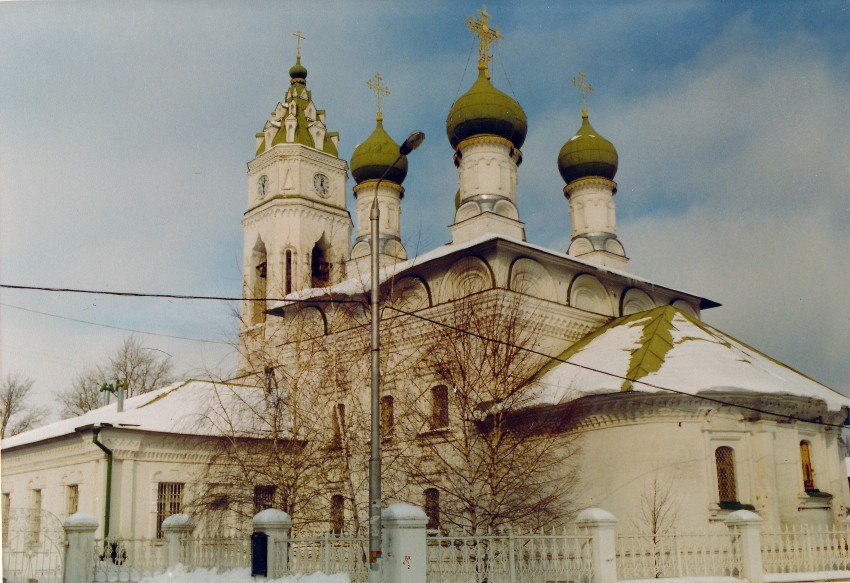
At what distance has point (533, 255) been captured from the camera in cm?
2083

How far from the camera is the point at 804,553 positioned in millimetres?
14422

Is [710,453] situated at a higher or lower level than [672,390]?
lower

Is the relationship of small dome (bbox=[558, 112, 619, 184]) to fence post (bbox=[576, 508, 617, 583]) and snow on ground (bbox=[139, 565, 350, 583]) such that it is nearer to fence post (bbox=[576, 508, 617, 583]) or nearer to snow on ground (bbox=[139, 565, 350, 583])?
fence post (bbox=[576, 508, 617, 583])

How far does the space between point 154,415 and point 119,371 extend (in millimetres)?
20311

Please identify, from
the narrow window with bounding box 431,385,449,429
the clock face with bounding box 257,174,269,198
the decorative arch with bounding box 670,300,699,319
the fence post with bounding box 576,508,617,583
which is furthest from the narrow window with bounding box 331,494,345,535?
the clock face with bounding box 257,174,269,198

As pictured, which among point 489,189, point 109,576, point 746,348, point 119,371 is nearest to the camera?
point 109,576

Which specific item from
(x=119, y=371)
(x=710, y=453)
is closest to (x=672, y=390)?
(x=710, y=453)

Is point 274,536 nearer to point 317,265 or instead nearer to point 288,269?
point 288,269

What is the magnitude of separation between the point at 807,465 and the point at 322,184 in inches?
802

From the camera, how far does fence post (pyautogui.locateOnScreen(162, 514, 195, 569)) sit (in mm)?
14617

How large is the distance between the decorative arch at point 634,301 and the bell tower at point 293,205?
37.2 feet

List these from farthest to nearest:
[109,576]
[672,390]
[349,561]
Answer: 1. [672,390]
2. [109,576]
3. [349,561]

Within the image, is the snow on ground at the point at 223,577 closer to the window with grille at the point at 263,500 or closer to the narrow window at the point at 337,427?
the window with grille at the point at 263,500

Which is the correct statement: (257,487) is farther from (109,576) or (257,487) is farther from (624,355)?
(624,355)
